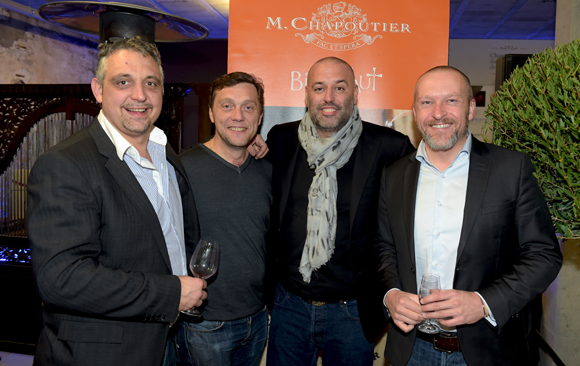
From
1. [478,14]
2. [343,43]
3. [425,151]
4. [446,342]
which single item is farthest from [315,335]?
[478,14]

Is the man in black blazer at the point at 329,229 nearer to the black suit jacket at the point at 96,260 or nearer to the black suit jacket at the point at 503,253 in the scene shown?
the black suit jacket at the point at 503,253

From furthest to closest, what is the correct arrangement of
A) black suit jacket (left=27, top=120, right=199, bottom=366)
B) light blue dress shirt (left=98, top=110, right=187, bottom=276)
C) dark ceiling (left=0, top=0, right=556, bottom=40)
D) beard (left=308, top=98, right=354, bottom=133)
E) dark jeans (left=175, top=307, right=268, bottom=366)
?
dark ceiling (left=0, top=0, right=556, bottom=40)
beard (left=308, top=98, right=354, bottom=133)
dark jeans (left=175, top=307, right=268, bottom=366)
light blue dress shirt (left=98, top=110, right=187, bottom=276)
black suit jacket (left=27, top=120, right=199, bottom=366)

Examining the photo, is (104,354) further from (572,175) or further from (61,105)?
(61,105)

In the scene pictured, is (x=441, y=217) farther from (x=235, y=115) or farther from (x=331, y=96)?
(x=235, y=115)

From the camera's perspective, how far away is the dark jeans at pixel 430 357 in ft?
5.84

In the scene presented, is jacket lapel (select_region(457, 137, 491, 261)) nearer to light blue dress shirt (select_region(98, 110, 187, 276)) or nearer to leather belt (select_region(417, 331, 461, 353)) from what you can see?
leather belt (select_region(417, 331, 461, 353))

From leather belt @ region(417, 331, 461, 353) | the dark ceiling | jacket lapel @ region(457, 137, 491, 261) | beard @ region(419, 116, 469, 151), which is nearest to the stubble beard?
beard @ region(419, 116, 469, 151)

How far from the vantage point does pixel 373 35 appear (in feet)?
10.4

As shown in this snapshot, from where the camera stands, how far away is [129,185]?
162cm

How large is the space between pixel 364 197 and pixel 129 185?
1.28 m

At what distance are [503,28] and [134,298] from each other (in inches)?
347

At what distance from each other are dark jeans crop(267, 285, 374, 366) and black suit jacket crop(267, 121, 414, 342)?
9 centimetres

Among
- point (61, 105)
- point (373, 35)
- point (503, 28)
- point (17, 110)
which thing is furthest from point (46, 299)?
point (503, 28)

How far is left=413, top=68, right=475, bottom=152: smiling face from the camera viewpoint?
73.9 inches
